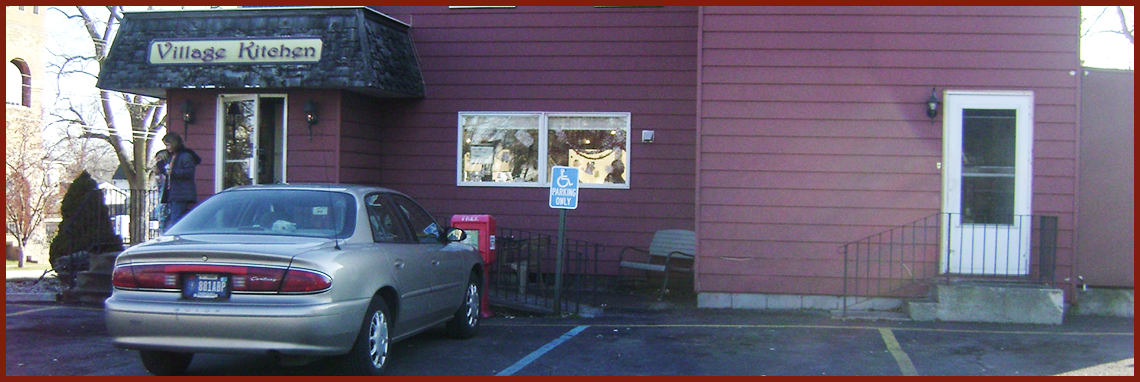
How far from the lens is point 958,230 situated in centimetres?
946

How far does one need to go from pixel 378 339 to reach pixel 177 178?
4.44 m

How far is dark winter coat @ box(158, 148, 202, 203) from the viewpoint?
9461 millimetres

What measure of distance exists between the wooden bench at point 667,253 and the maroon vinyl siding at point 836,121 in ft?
3.52

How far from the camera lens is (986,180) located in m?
9.47

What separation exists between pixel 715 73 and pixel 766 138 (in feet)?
2.85

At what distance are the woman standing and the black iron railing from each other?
3.29 m

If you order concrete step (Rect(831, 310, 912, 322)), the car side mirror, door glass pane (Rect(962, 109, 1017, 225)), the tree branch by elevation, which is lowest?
concrete step (Rect(831, 310, 912, 322))

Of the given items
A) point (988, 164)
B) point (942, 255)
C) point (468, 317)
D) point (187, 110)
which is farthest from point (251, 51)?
point (988, 164)

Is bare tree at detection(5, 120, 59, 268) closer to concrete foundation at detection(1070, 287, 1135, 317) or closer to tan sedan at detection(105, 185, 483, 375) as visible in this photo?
tan sedan at detection(105, 185, 483, 375)

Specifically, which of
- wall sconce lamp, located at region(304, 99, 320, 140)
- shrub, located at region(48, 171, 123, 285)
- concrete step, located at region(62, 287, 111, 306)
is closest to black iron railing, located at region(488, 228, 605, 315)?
wall sconce lamp, located at region(304, 99, 320, 140)

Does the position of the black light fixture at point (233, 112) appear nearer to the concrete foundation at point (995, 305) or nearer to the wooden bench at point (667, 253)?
the wooden bench at point (667, 253)

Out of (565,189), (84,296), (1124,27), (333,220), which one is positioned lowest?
(84,296)

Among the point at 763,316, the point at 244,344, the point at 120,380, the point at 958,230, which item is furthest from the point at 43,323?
the point at 958,230

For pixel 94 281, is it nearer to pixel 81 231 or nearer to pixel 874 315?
pixel 81 231
